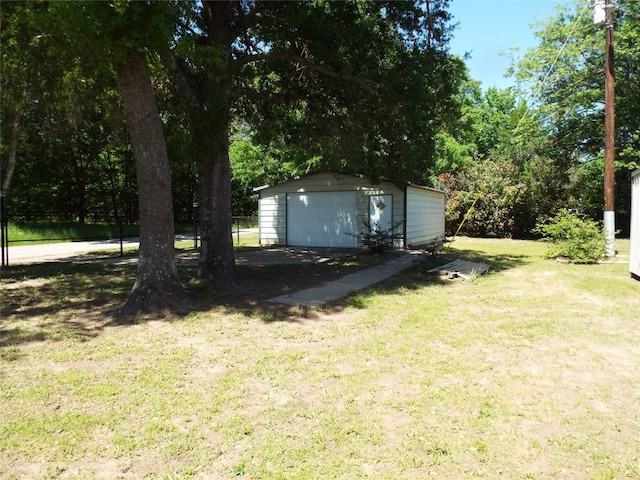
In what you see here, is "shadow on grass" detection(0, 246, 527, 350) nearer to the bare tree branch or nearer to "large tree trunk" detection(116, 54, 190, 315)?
"large tree trunk" detection(116, 54, 190, 315)

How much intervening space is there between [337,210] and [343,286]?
8.35 m

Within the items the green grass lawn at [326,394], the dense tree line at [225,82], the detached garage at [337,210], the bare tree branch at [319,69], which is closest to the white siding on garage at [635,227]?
the green grass lawn at [326,394]

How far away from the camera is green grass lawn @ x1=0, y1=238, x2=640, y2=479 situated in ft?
8.13

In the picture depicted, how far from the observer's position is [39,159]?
68.0ft

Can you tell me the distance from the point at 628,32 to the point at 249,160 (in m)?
25.2

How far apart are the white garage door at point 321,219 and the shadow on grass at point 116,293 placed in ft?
14.4

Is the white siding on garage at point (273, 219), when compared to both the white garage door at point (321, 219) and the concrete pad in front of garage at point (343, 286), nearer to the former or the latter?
the white garage door at point (321, 219)

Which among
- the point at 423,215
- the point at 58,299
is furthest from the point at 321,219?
the point at 58,299

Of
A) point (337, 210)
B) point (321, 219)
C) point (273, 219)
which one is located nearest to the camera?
point (337, 210)

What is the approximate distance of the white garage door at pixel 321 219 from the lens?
619 inches

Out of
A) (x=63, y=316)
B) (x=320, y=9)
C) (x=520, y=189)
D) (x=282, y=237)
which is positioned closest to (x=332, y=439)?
(x=63, y=316)

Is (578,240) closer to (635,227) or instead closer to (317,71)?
(635,227)

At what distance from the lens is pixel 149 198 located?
5.80 m

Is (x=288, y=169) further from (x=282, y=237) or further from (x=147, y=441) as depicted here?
(x=147, y=441)
